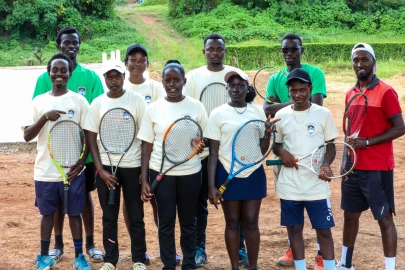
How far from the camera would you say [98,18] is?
32.7m

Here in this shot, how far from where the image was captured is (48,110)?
19.4 feet

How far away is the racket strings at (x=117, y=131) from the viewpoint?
5.79 m

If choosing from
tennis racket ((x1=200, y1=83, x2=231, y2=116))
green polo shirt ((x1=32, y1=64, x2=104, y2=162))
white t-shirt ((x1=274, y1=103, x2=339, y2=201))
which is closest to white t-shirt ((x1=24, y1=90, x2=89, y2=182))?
green polo shirt ((x1=32, y1=64, x2=104, y2=162))

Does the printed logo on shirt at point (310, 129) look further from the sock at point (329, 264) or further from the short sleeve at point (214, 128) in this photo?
the sock at point (329, 264)

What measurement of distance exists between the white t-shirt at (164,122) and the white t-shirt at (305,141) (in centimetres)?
79

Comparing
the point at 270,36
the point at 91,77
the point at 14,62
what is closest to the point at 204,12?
the point at 270,36

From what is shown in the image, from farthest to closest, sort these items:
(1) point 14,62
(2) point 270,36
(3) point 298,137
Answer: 1. (2) point 270,36
2. (1) point 14,62
3. (3) point 298,137

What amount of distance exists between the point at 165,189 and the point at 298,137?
4.10 feet

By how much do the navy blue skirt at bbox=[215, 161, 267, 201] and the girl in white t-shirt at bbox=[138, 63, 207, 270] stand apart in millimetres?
219

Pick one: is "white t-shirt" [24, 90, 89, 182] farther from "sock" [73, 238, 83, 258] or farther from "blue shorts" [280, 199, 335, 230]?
"blue shorts" [280, 199, 335, 230]

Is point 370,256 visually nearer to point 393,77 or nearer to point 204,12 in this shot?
point 393,77

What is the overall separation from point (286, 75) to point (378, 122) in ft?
Answer: 3.39

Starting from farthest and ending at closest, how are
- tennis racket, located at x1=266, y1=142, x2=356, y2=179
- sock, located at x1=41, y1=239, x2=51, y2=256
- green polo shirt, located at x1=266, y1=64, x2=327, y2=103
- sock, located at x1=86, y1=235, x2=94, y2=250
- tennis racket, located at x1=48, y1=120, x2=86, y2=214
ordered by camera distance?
sock, located at x1=86, y1=235, x2=94, y2=250
green polo shirt, located at x1=266, y1=64, x2=327, y2=103
sock, located at x1=41, y1=239, x2=51, y2=256
tennis racket, located at x1=48, y1=120, x2=86, y2=214
tennis racket, located at x1=266, y1=142, x2=356, y2=179

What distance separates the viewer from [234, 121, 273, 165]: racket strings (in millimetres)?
5586
